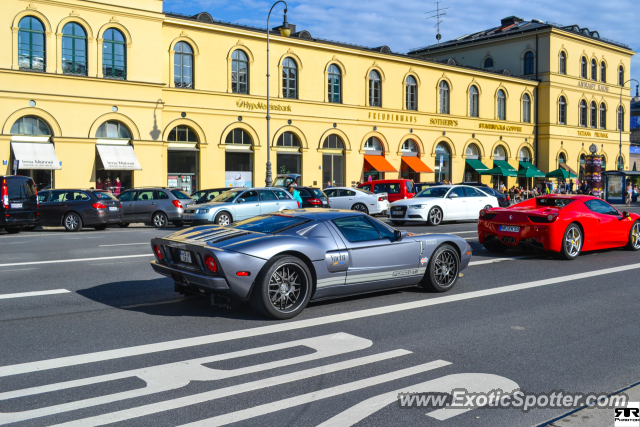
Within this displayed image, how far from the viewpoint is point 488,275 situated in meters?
10.4

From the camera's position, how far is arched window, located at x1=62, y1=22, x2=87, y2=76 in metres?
28.8

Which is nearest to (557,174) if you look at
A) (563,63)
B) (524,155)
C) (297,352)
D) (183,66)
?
(524,155)

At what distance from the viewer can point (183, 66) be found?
109ft

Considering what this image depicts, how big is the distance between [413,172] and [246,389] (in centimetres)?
3901

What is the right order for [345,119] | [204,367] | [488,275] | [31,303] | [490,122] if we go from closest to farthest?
[204,367], [31,303], [488,275], [345,119], [490,122]

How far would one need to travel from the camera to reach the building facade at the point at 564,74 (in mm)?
52531

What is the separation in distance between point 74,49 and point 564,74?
41201 mm

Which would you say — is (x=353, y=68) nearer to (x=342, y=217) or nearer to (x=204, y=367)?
(x=342, y=217)

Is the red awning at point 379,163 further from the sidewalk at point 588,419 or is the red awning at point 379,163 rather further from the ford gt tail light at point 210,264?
the sidewalk at point 588,419

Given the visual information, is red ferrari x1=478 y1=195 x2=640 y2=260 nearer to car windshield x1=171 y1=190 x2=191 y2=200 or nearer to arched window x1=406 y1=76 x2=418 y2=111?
car windshield x1=171 y1=190 x2=191 y2=200

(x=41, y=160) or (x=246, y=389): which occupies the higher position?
(x=41, y=160)

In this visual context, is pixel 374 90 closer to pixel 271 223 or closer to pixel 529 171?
pixel 529 171

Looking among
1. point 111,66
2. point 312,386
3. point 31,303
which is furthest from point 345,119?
point 312,386

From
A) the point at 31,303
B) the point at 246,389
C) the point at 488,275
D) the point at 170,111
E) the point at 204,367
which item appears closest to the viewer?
the point at 246,389
